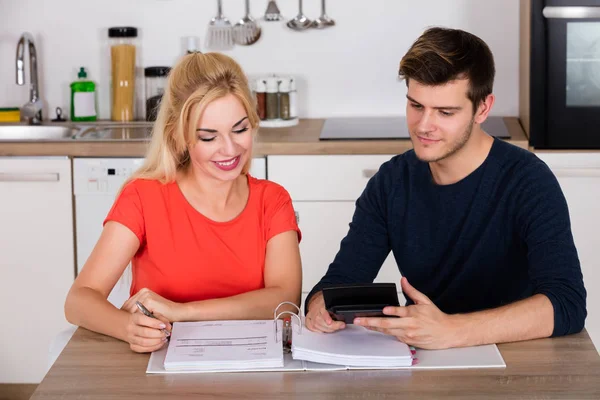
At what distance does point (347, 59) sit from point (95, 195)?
1108 mm

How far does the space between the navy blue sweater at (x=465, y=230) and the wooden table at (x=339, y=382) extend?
28 cm

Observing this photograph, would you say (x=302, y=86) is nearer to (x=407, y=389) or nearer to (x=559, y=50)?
(x=559, y=50)

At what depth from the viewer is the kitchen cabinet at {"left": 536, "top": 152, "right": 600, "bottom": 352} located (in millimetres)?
3029

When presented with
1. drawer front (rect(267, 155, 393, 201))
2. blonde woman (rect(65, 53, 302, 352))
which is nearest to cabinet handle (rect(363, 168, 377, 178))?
drawer front (rect(267, 155, 393, 201))

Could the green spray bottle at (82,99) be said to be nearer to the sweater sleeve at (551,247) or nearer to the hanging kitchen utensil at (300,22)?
the hanging kitchen utensil at (300,22)

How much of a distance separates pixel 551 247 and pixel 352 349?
0.46 meters

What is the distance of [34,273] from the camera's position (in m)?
3.18

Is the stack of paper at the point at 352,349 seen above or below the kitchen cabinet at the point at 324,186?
below

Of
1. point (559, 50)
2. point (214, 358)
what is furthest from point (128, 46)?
point (214, 358)

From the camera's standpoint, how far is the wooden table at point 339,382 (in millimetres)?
1453

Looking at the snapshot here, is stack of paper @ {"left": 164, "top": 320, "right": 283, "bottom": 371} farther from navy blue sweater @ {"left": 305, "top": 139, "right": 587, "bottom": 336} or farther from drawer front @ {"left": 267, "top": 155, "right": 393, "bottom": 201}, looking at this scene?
drawer front @ {"left": 267, "top": 155, "right": 393, "bottom": 201}

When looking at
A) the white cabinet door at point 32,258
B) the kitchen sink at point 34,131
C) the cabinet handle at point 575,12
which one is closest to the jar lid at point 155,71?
the kitchen sink at point 34,131

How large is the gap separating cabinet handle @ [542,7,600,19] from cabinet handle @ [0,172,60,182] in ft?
5.60

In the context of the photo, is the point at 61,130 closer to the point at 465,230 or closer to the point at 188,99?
the point at 188,99
